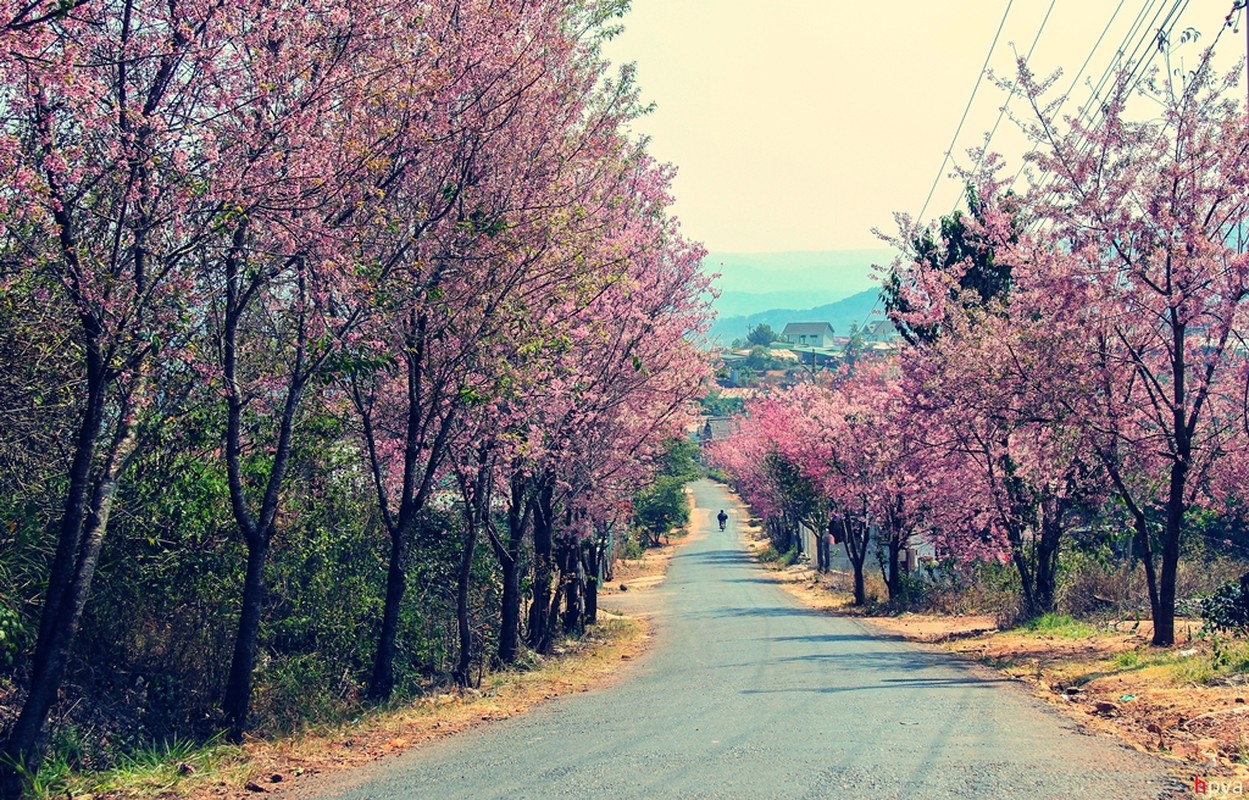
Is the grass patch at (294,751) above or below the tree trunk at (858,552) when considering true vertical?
below

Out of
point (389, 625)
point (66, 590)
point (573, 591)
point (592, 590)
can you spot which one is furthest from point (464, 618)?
point (592, 590)

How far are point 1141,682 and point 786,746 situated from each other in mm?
5922

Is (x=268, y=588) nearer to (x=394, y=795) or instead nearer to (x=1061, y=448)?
(x=394, y=795)

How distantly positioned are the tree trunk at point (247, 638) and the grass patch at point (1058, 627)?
1398 cm

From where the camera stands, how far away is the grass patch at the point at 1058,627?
19.6 meters

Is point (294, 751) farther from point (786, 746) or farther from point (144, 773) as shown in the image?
point (786, 746)

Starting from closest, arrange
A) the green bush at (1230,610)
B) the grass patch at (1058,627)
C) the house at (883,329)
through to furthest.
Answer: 1. the green bush at (1230,610)
2. the grass patch at (1058,627)
3. the house at (883,329)

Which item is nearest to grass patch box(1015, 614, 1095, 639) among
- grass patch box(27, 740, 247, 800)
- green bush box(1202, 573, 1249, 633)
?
green bush box(1202, 573, 1249, 633)

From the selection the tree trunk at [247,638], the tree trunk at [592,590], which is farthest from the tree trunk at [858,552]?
the tree trunk at [247,638]

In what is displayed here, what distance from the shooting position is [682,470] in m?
75.9

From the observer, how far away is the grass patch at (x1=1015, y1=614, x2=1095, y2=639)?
64.3ft

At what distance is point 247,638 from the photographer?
1113cm

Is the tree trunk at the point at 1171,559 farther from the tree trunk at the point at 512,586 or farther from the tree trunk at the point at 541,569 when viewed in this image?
the tree trunk at the point at 541,569

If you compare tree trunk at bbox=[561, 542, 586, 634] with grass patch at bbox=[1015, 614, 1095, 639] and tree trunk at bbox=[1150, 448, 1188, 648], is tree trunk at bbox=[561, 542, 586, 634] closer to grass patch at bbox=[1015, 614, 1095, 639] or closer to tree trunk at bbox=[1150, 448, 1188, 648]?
grass patch at bbox=[1015, 614, 1095, 639]
